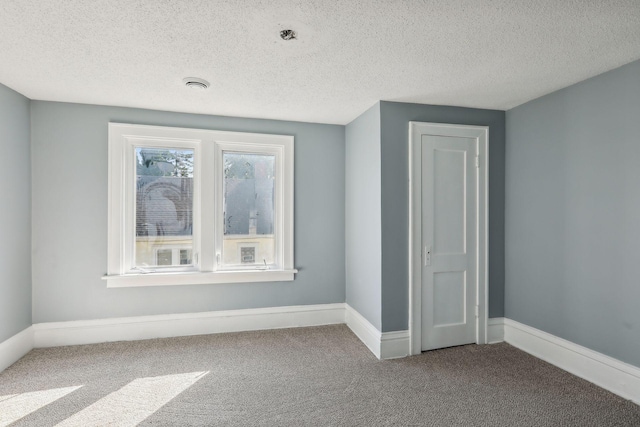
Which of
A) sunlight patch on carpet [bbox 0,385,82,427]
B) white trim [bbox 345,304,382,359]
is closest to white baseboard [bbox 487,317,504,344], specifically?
white trim [bbox 345,304,382,359]

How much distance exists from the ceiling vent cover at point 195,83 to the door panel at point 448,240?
200cm

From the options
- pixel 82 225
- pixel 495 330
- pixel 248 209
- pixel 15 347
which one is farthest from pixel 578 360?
pixel 15 347

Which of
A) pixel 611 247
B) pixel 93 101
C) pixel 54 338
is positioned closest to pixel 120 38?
pixel 93 101

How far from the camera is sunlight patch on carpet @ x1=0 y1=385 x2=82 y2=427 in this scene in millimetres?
2105

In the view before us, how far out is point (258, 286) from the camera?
12.2ft

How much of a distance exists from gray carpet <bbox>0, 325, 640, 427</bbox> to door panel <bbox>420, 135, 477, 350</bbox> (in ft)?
0.86

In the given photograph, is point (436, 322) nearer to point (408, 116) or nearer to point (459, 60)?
point (408, 116)

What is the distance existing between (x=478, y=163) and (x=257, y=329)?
9.65ft

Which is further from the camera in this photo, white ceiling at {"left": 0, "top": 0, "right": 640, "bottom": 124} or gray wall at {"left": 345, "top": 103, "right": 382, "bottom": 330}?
gray wall at {"left": 345, "top": 103, "right": 382, "bottom": 330}

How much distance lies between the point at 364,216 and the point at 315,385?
1.65 meters

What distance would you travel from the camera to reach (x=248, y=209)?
3787 mm

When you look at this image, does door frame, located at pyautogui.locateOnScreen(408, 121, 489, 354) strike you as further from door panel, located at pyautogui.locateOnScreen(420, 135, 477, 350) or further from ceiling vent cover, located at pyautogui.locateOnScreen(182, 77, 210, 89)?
ceiling vent cover, located at pyautogui.locateOnScreen(182, 77, 210, 89)

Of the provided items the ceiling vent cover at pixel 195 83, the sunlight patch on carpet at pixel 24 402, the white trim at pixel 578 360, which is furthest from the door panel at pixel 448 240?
the sunlight patch on carpet at pixel 24 402

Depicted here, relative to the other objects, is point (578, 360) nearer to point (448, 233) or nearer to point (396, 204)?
point (448, 233)
